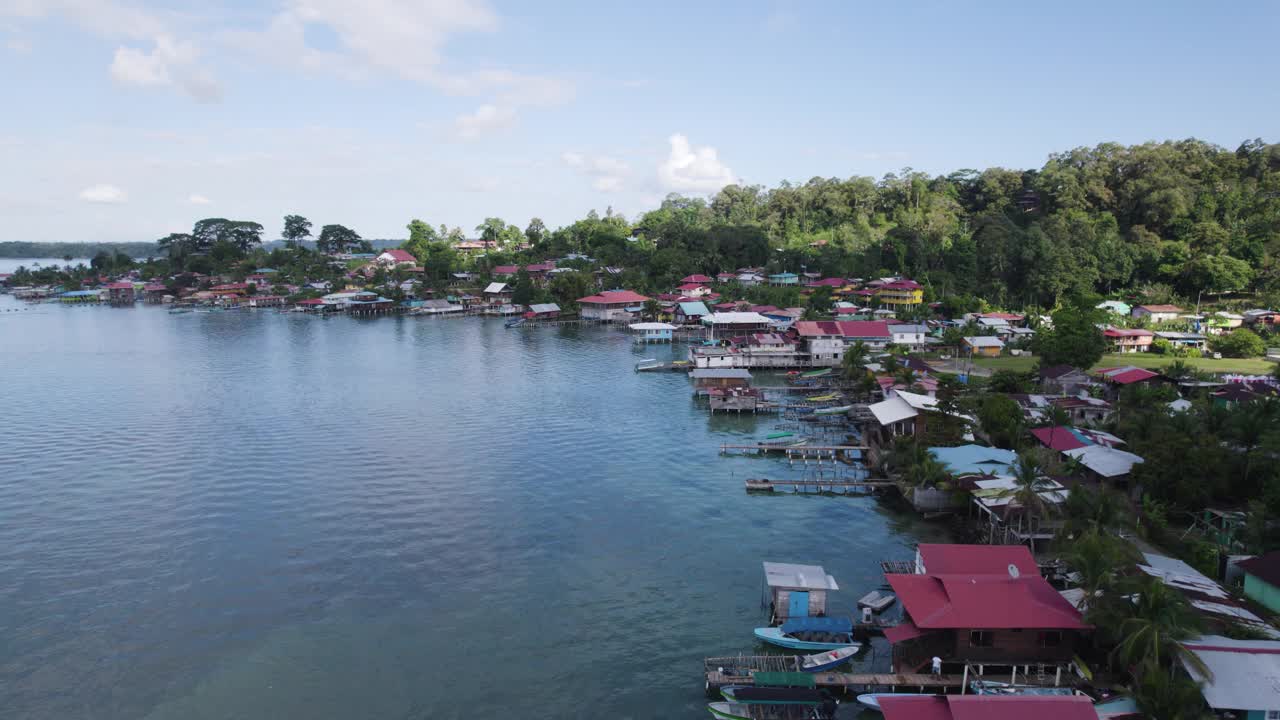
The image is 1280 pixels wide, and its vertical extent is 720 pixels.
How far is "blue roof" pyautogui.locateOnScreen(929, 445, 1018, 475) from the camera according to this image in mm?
23062

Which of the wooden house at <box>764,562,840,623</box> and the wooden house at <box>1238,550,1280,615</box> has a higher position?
the wooden house at <box>1238,550,1280,615</box>

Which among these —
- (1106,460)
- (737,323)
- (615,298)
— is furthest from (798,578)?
(615,298)

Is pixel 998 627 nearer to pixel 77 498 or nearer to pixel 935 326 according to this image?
pixel 77 498

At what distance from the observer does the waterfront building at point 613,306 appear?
7450 centimetres

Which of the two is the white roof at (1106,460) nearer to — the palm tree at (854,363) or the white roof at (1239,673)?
the white roof at (1239,673)

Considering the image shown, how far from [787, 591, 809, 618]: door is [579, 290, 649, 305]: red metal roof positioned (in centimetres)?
5908

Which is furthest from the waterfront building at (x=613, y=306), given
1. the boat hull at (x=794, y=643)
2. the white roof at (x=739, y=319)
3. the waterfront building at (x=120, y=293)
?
the waterfront building at (x=120, y=293)

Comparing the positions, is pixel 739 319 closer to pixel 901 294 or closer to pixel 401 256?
pixel 901 294

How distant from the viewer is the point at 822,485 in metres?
26.1

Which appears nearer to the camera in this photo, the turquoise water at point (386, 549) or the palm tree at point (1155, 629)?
the palm tree at point (1155, 629)

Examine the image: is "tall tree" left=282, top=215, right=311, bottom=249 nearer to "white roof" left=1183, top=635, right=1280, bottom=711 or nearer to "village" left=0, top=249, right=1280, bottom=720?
"village" left=0, top=249, right=1280, bottom=720

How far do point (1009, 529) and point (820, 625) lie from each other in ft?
24.8

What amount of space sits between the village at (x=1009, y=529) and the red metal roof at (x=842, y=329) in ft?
0.51

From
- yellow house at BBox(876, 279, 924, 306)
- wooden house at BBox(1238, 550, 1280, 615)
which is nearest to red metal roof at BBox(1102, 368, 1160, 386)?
wooden house at BBox(1238, 550, 1280, 615)
